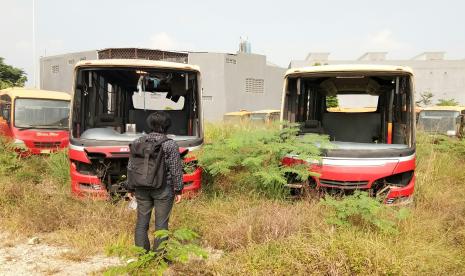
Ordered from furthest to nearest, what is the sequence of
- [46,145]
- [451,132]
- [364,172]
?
[451,132]
[46,145]
[364,172]

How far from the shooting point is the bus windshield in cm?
1123

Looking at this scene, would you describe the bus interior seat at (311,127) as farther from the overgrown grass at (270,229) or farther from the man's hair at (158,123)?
the man's hair at (158,123)

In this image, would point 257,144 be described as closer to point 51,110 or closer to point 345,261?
point 345,261

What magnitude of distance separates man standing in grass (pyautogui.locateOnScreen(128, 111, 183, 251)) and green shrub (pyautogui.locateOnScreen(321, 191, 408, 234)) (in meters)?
1.81

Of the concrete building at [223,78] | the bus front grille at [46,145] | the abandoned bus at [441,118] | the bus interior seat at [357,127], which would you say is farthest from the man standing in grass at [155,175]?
the concrete building at [223,78]

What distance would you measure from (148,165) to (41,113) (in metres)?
8.84

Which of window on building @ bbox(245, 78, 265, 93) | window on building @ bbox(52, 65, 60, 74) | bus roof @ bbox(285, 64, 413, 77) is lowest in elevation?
bus roof @ bbox(285, 64, 413, 77)

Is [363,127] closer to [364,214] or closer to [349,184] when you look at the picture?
[349,184]

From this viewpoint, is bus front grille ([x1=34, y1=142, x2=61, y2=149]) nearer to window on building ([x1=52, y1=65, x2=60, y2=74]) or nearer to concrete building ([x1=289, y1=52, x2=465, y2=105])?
window on building ([x1=52, y1=65, x2=60, y2=74])

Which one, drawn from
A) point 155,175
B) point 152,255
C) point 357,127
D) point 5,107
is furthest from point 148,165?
point 5,107

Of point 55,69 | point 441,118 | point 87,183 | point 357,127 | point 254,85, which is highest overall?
point 55,69

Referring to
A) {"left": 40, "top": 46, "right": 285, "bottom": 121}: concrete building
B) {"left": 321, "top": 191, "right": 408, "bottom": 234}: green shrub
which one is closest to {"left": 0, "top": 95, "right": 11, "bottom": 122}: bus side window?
{"left": 321, "top": 191, "right": 408, "bottom": 234}: green shrub

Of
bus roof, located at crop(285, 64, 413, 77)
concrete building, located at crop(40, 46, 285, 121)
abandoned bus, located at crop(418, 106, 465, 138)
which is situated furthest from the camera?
concrete building, located at crop(40, 46, 285, 121)

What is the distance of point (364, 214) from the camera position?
4.69 metres
